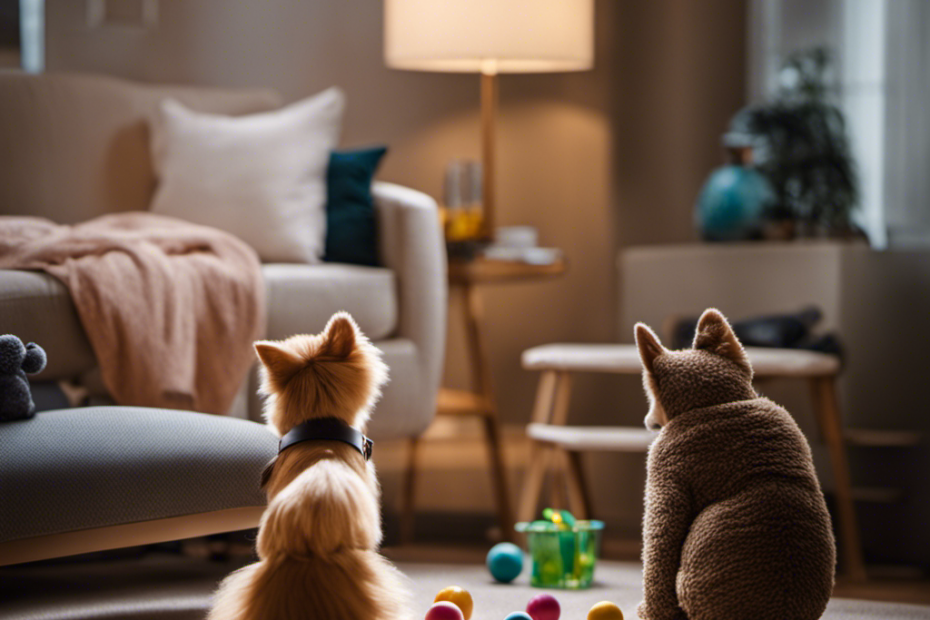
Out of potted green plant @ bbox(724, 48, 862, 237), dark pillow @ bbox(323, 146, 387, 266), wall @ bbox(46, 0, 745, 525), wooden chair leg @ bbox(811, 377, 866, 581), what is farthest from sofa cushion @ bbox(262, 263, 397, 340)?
potted green plant @ bbox(724, 48, 862, 237)

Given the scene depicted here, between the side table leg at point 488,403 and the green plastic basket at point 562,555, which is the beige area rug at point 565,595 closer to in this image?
the green plastic basket at point 562,555

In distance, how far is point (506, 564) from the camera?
1884 mm

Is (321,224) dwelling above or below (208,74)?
below

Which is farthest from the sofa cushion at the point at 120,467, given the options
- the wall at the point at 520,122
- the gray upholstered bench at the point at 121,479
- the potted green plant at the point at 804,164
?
the potted green plant at the point at 804,164

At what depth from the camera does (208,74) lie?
3010 millimetres

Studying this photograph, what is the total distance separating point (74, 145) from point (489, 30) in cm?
105

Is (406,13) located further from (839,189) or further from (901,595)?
(901,595)

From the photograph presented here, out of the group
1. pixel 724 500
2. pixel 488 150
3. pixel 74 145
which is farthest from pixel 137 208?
pixel 724 500

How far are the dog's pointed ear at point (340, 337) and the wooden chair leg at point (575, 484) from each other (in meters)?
1.12

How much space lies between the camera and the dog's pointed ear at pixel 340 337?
1254 millimetres

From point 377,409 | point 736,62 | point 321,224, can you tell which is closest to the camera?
point 377,409

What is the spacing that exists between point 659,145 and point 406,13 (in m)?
0.83

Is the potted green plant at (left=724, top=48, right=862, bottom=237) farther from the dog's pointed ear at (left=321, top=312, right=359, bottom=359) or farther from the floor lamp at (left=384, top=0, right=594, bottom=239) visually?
the dog's pointed ear at (left=321, top=312, right=359, bottom=359)

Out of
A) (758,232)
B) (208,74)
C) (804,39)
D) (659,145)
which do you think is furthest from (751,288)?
(208,74)
